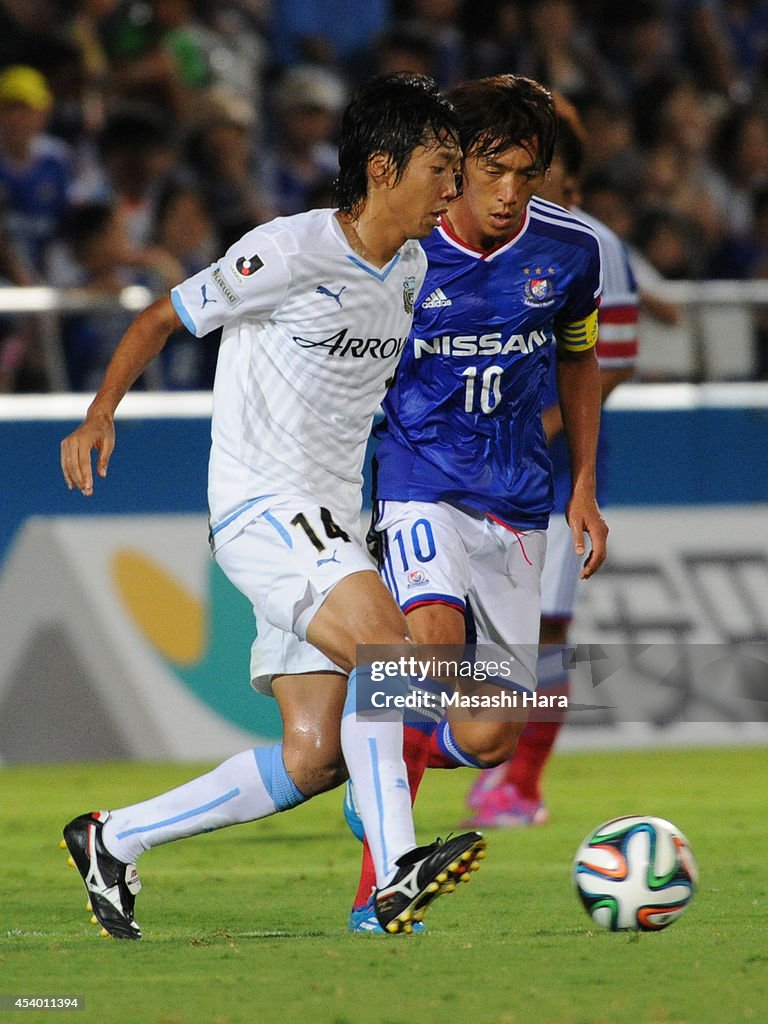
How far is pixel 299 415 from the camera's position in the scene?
15.2ft

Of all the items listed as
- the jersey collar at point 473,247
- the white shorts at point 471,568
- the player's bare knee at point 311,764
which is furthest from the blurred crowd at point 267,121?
the player's bare knee at point 311,764

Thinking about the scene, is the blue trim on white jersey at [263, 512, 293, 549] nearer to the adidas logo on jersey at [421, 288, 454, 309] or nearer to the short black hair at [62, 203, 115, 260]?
the adidas logo on jersey at [421, 288, 454, 309]

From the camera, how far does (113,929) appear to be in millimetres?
4668

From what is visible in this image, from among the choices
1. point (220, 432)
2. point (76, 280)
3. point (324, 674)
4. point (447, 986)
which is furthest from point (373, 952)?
point (76, 280)

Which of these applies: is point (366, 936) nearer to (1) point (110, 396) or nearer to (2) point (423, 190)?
(1) point (110, 396)

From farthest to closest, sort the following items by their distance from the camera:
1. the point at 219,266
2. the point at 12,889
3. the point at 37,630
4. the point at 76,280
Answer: the point at 76,280, the point at 37,630, the point at 12,889, the point at 219,266

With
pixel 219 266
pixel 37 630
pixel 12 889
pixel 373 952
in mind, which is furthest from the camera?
pixel 37 630

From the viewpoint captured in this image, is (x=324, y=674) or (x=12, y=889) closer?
(x=324, y=674)

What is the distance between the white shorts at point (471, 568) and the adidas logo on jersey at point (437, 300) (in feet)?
1.87

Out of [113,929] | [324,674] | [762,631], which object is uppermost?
[324,674]

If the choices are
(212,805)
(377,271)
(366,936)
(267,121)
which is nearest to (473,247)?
(377,271)

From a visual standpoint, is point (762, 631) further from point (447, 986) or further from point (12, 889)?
point (447, 986)

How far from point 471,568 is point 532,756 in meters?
1.79

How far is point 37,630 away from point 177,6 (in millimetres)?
4367
